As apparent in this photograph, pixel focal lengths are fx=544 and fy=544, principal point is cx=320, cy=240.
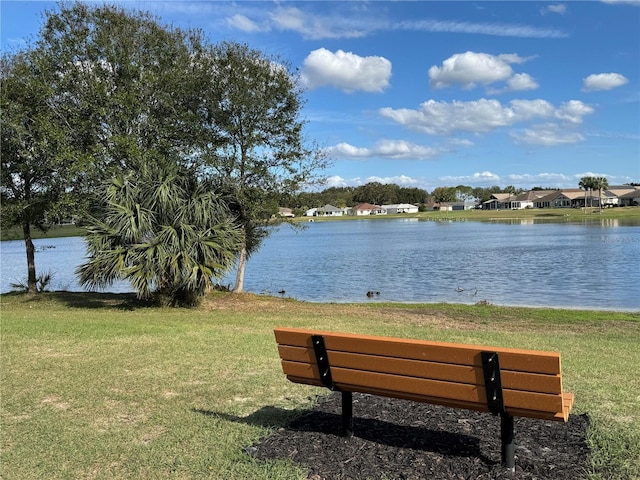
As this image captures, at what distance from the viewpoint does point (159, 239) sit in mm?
12945

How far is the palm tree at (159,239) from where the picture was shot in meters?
12.8

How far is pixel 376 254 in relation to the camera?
40.0m

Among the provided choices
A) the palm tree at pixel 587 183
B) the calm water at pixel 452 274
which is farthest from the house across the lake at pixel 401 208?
the calm water at pixel 452 274

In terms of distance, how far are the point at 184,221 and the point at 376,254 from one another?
2779cm

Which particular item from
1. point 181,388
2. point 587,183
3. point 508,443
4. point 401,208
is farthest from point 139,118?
point 401,208

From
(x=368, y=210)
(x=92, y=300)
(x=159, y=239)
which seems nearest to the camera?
(x=159, y=239)

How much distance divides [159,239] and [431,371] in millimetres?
10358

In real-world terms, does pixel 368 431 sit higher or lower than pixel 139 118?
lower

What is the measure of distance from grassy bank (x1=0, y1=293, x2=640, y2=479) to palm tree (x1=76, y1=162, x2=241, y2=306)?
1155mm

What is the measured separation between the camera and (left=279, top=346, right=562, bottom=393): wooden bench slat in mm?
3391

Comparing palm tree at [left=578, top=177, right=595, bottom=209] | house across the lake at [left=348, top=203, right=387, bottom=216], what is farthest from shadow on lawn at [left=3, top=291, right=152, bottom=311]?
house across the lake at [left=348, top=203, right=387, bottom=216]

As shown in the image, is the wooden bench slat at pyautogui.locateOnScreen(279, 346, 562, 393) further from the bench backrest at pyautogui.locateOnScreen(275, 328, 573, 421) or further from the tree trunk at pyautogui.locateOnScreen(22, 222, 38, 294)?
the tree trunk at pyautogui.locateOnScreen(22, 222, 38, 294)

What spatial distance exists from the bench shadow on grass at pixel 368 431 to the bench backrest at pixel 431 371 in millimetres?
524

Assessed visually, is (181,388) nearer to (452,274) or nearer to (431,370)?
(431,370)
